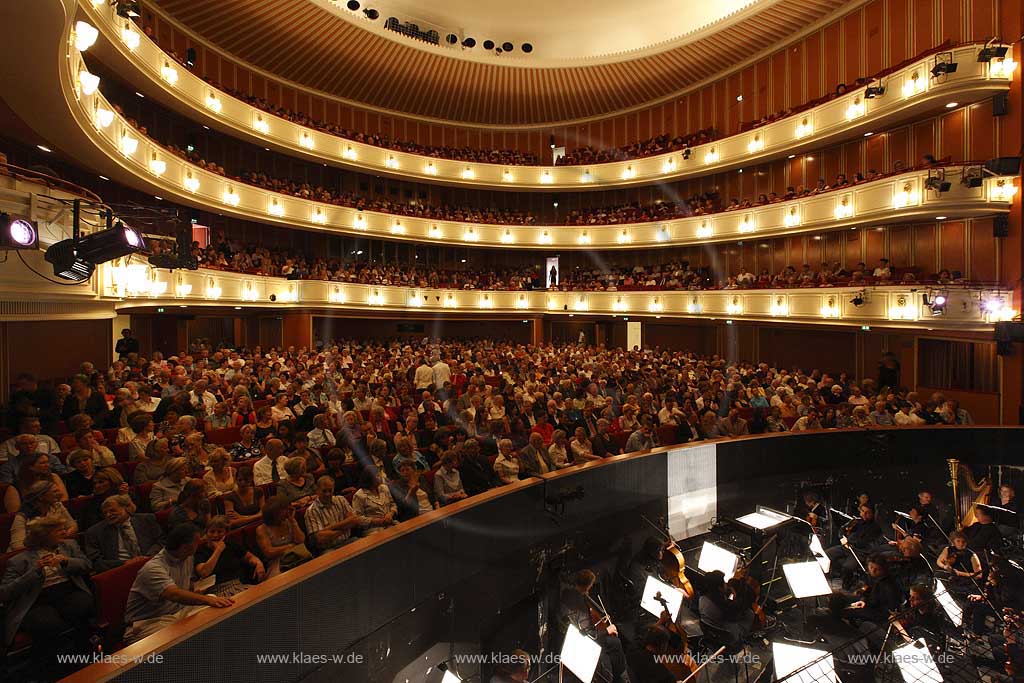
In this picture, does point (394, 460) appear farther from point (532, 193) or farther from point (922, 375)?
point (532, 193)

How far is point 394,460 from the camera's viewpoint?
505 cm

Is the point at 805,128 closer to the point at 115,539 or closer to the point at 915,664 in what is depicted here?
the point at 915,664

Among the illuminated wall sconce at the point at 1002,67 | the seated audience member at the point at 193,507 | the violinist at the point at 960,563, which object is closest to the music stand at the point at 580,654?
the seated audience member at the point at 193,507

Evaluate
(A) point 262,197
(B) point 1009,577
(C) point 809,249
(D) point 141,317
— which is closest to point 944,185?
(C) point 809,249

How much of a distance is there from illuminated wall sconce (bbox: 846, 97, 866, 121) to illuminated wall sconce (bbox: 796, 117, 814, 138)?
3.60ft

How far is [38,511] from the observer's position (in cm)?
352

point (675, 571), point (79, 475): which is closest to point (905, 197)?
point (675, 571)

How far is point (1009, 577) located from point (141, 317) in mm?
16562

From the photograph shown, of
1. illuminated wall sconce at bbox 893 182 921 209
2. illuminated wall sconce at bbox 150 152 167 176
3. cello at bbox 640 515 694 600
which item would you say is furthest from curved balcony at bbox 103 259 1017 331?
cello at bbox 640 515 694 600

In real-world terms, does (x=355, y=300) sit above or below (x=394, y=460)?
above

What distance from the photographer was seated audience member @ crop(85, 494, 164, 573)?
3.34 meters

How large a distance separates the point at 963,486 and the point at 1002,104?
27.6ft

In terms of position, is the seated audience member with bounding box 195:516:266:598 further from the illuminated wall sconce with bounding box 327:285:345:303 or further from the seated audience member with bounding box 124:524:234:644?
Answer: the illuminated wall sconce with bounding box 327:285:345:303

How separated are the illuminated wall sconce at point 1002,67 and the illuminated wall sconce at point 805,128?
4.05 meters
